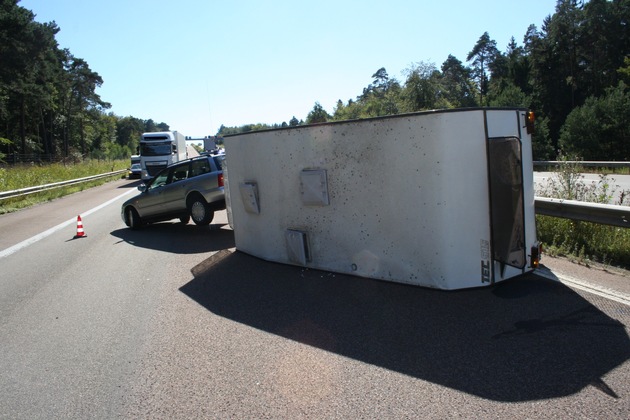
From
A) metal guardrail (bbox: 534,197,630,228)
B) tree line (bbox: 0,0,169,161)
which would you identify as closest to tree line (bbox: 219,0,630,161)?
tree line (bbox: 0,0,169,161)

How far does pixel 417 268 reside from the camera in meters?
5.54

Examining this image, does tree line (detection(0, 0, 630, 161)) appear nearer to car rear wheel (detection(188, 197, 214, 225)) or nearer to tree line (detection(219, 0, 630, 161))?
tree line (detection(219, 0, 630, 161))

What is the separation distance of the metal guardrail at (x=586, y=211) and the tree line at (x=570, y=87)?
31.2 metres

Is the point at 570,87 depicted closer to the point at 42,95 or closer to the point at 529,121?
the point at 42,95

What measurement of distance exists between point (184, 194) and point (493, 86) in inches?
3471

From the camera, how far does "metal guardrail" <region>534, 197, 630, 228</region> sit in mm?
6145

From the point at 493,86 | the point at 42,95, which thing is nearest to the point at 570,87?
the point at 493,86

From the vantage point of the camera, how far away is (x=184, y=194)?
1162 centimetres

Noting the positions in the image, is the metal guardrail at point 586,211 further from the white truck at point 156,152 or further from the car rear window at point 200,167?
the white truck at point 156,152

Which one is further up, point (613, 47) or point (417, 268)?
point (613, 47)

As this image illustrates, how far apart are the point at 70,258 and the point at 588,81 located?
2767 inches

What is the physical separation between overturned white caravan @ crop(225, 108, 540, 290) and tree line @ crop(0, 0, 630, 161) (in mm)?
25135

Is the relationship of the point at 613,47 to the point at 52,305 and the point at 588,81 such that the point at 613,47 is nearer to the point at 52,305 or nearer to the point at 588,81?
the point at 588,81

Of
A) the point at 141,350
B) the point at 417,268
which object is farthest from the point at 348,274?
the point at 141,350
